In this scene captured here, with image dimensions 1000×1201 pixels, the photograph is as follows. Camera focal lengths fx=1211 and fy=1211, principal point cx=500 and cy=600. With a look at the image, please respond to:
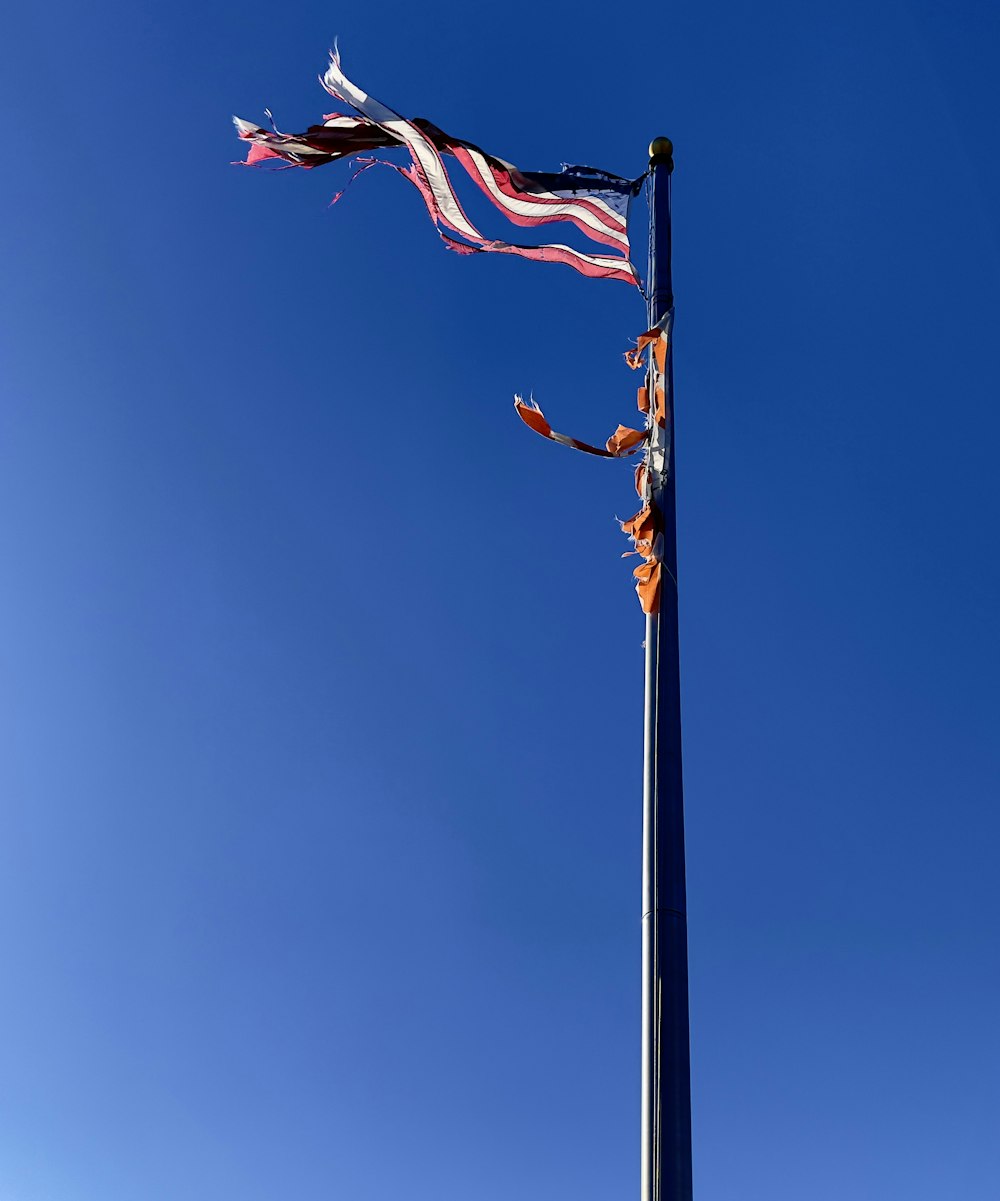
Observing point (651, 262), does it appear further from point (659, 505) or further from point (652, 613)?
point (652, 613)

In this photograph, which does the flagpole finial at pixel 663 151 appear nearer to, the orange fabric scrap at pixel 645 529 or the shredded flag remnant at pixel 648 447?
the shredded flag remnant at pixel 648 447

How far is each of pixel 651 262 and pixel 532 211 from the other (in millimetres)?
3075

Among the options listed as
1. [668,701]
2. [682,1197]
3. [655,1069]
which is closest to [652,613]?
[668,701]

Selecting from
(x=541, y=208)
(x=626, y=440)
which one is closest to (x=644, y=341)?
(x=626, y=440)

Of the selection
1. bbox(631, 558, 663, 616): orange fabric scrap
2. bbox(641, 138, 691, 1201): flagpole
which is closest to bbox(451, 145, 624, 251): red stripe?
bbox(641, 138, 691, 1201): flagpole

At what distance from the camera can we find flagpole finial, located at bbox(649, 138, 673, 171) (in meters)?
11.8

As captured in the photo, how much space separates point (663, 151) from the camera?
38.7 ft

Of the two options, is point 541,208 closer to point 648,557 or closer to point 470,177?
point 470,177

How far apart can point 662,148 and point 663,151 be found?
0.03m

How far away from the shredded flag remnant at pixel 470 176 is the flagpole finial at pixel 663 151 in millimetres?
1264

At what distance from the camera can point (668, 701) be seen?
847 centimetres

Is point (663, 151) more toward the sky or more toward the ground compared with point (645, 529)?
more toward the sky

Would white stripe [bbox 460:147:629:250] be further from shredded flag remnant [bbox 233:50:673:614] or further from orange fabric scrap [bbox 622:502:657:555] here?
orange fabric scrap [bbox 622:502:657:555]

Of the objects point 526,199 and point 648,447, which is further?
point 526,199
